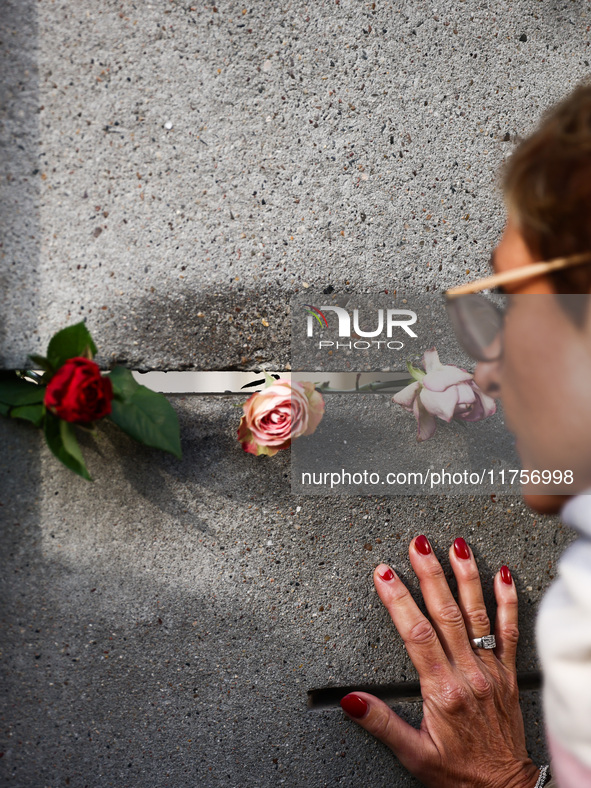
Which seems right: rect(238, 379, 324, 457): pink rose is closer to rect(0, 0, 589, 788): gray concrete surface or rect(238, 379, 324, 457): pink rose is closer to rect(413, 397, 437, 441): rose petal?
rect(0, 0, 589, 788): gray concrete surface

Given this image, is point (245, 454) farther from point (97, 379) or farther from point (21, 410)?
point (21, 410)

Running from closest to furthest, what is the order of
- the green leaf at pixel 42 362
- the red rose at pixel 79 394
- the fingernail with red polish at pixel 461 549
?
1. the red rose at pixel 79 394
2. the green leaf at pixel 42 362
3. the fingernail with red polish at pixel 461 549

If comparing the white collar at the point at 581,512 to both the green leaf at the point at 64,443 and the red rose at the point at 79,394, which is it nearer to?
the red rose at the point at 79,394

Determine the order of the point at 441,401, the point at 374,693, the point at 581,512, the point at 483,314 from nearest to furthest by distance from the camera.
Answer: the point at 581,512, the point at 483,314, the point at 441,401, the point at 374,693

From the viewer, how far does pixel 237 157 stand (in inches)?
56.9

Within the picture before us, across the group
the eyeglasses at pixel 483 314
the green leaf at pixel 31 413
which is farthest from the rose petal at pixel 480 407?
the green leaf at pixel 31 413

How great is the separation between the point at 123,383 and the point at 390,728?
1.24 metres

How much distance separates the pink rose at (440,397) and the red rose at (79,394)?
2.66 feet

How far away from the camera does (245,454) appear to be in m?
1.48

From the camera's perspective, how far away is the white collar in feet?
2.40

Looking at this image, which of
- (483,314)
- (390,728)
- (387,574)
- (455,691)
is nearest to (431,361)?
(483,314)

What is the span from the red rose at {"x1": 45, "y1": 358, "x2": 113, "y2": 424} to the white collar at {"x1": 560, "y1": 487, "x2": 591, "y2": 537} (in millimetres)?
975

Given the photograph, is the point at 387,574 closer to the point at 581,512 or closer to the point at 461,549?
the point at 461,549

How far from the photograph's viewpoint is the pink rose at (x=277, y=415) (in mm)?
1332
